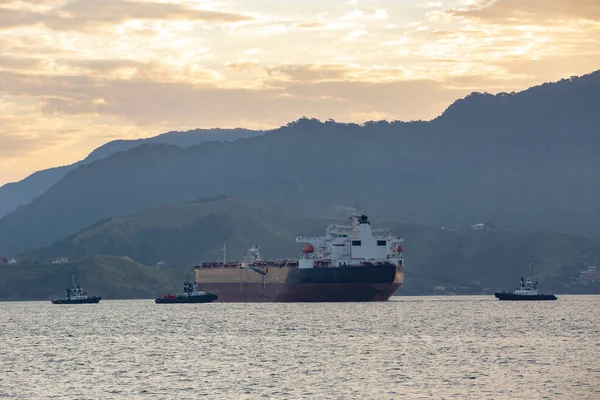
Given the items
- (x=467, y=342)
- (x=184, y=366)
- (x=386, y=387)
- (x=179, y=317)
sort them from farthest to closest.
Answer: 1. (x=179, y=317)
2. (x=467, y=342)
3. (x=184, y=366)
4. (x=386, y=387)

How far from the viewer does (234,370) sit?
317 ft

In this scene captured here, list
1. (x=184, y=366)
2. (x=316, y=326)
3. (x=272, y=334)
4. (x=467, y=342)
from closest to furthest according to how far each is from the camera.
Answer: (x=184, y=366) < (x=467, y=342) < (x=272, y=334) < (x=316, y=326)

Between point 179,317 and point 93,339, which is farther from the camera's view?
point 179,317

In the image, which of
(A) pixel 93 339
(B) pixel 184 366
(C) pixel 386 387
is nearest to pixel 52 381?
(B) pixel 184 366

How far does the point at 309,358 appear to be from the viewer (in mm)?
105812

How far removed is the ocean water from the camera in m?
83.1

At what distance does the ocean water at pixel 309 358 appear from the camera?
83125 millimetres

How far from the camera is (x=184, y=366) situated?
10075 centimetres

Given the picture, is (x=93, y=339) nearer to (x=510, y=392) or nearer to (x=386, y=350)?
(x=386, y=350)

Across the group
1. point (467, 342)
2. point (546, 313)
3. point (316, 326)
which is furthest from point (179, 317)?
point (467, 342)

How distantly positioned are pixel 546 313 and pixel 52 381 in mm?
113975

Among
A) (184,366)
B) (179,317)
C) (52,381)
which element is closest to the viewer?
(52,381)

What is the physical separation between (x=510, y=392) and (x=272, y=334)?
196ft

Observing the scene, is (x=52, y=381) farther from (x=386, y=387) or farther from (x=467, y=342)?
(x=467, y=342)
